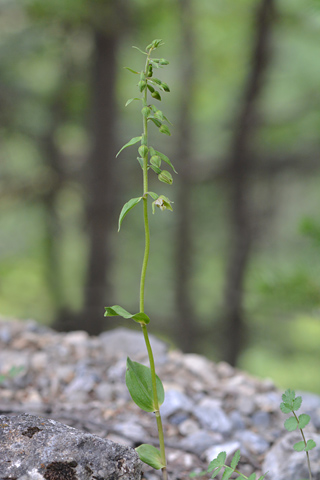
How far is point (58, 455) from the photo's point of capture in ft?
2.21

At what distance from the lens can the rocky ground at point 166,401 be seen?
3.47 ft

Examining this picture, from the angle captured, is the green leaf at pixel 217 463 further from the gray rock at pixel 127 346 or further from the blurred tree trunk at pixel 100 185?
the blurred tree trunk at pixel 100 185

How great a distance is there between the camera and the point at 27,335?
1731 millimetres

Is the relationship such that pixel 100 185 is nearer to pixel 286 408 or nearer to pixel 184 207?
pixel 184 207

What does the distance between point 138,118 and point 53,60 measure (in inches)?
38.2

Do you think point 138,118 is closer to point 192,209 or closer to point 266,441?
point 192,209

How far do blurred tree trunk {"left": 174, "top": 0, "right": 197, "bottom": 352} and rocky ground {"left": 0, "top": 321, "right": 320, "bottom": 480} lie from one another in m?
2.78

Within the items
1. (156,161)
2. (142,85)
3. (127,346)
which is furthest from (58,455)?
(127,346)

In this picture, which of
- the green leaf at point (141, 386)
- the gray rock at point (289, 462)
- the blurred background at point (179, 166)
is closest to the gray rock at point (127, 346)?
the gray rock at point (289, 462)

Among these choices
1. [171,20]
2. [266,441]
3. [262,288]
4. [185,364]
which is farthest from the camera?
[171,20]

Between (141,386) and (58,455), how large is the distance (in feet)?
0.60

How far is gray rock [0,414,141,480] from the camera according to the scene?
657 millimetres

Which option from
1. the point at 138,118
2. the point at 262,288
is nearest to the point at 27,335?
the point at 262,288

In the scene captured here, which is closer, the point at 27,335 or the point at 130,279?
the point at 27,335
